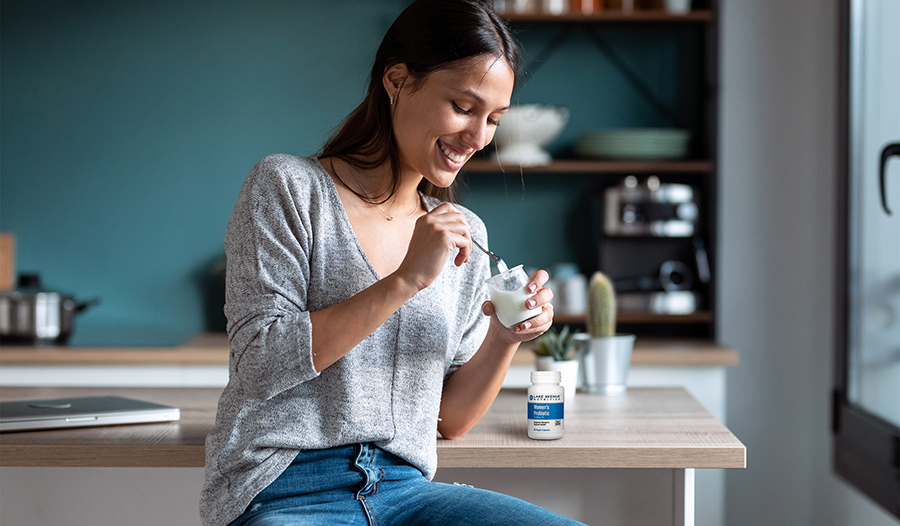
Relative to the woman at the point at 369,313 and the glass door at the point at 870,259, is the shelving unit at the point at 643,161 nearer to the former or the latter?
the glass door at the point at 870,259

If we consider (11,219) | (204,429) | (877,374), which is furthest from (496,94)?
(11,219)

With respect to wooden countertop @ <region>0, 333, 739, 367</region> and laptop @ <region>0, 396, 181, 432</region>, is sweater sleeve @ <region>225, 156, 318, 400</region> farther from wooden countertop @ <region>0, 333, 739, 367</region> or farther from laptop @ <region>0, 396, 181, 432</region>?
wooden countertop @ <region>0, 333, 739, 367</region>

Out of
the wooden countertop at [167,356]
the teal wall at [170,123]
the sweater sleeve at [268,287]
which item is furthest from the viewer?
the teal wall at [170,123]

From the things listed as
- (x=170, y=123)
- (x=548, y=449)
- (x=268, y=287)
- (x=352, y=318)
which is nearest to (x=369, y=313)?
(x=352, y=318)

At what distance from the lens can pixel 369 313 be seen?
1.12m

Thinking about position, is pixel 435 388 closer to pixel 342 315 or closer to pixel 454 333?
pixel 454 333

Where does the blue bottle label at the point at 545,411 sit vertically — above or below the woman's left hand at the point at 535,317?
below

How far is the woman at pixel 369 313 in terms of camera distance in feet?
3.70

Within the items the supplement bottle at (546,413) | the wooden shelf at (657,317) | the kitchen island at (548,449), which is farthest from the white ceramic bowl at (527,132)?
the supplement bottle at (546,413)

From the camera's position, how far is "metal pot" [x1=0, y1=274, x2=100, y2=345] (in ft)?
8.91

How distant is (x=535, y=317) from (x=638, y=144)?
1.71m

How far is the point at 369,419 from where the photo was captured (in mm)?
1182

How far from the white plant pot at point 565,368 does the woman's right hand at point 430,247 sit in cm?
62

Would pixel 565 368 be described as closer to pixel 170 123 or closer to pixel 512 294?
pixel 512 294
